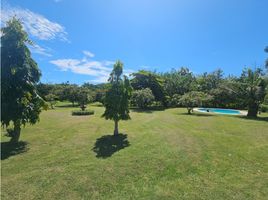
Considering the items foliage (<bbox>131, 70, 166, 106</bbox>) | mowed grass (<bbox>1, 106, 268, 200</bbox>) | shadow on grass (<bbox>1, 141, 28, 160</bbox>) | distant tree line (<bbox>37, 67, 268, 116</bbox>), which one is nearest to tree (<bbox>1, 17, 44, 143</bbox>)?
shadow on grass (<bbox>1, 141, 28, 160</bbox>)

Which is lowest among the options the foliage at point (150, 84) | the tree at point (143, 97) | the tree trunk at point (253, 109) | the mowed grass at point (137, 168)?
the mowed grass at point (137, 168)

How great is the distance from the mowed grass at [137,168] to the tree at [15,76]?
6.26 ft

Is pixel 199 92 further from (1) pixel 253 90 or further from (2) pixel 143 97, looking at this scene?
(2) pixel 143 97

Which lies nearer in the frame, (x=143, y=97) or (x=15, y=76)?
(x=15, y=76)

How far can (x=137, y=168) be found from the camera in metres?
7.70

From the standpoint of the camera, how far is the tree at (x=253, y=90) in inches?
905

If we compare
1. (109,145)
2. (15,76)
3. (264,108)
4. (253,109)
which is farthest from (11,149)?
(264,108)

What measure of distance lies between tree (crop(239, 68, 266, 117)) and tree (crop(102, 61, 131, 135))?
18199mm

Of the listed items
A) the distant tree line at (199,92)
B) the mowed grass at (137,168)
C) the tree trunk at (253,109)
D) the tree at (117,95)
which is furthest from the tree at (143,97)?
the mowed grass at (137,168)

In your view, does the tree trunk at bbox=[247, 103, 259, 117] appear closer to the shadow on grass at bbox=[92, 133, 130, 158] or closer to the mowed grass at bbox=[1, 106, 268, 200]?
the mowed grass at bbox=[1, 106, 268, 200]

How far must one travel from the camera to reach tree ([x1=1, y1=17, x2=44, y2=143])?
32.8 ft

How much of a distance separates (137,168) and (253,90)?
21.6 m

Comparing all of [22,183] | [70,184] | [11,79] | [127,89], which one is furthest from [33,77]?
[70,184]

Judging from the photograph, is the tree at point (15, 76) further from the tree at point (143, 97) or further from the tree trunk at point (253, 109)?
the tree trunk at point (253, 109)
